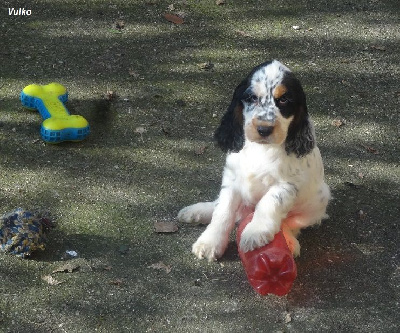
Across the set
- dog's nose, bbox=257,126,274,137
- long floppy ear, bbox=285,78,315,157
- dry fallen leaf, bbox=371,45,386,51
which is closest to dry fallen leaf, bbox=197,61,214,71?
dry fallen leaf, bbox=371,45,386,51

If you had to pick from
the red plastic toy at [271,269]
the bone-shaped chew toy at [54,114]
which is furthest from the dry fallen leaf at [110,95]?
the red plastic toy at [271,269]

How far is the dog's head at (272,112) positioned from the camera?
178 inches

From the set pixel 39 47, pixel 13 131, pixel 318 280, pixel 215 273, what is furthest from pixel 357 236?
pixel 39 47

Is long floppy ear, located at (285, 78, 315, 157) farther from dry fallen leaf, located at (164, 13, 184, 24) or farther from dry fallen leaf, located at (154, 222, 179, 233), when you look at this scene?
dry fallen leaf, located at (164, 13, 184, 24)

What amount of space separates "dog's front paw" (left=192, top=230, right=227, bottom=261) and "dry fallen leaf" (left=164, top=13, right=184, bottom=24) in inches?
132

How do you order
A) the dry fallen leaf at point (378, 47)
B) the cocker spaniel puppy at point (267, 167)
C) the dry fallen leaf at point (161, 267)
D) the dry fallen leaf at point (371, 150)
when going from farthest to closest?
the dry fallen leaf at point (378, 47) → the dry fallen leaf at point (371, 150) → the dry fallen leaf at point (161, 267) → the cocker spaniel puppy at point (267, 167)

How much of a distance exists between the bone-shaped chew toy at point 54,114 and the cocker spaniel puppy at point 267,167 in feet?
4.20

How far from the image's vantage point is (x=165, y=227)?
16.9 ft

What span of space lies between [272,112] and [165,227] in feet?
3.80

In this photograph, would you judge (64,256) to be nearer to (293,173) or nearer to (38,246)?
(38,246)

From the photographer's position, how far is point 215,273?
480 cm

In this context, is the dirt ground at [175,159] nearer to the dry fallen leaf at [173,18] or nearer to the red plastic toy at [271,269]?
the dry fallen leaf at [173,18]

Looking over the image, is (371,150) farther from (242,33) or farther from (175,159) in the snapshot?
(242,33)

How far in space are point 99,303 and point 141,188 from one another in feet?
4.08
